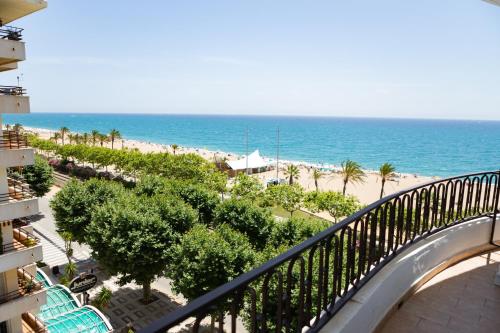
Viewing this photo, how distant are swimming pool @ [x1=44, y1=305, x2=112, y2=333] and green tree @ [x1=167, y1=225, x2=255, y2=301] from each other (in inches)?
132

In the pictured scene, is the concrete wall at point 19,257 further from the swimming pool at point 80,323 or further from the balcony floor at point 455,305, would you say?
the balcony floor at point 455,305

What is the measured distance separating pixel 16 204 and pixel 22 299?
3.73 metres

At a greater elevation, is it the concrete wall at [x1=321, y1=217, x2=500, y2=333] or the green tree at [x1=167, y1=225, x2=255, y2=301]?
the concrete wall at [x1=321, y1=217, x2=500, y2=333]

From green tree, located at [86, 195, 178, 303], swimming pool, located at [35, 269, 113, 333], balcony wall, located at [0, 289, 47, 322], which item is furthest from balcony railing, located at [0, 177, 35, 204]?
green tree, located at [86, 195, 178, 303]

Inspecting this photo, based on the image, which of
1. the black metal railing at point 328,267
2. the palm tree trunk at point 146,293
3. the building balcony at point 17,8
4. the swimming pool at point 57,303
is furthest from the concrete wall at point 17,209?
the black metal railing at point 328,267

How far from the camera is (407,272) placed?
425 cm

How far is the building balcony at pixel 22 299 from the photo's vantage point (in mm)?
12977

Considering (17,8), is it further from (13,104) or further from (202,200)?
(202,200)

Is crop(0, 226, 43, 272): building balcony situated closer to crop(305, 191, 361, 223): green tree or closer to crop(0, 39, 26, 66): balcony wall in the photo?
crop(0, 39, 26, 66): balcony wall

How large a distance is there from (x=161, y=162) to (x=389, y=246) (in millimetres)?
42996

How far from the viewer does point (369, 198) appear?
5025 cm

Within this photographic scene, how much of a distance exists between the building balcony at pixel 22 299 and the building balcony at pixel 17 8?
10.9 m

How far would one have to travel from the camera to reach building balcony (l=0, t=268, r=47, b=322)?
13.0m

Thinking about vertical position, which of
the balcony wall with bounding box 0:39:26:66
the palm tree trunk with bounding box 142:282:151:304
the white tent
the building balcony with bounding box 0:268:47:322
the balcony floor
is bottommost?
the palm tree trunk with bounding box 142:282:151:304
